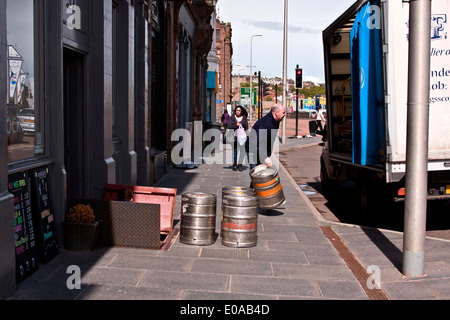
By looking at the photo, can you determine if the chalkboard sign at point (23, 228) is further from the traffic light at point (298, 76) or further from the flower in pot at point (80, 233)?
the traffic light at point (298, 76)

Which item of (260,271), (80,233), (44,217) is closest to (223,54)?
(80,233)

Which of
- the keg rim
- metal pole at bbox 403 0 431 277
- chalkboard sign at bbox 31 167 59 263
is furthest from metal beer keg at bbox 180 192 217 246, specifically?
metal pole at bbox 403 0 431 277

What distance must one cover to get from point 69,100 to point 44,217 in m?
2.05

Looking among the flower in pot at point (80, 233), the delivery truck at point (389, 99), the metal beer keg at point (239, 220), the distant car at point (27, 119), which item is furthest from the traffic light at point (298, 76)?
the distant car at point (27, 119)

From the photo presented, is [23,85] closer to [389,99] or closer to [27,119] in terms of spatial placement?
[27,119]

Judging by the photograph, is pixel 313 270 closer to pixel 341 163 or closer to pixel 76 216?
pixel 76 216

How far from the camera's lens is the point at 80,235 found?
624 cm

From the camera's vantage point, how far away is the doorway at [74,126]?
729cm

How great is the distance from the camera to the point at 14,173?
208 inches

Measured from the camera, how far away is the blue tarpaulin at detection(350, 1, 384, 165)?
25.0ft

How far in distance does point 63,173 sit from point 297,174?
1113 centimetres

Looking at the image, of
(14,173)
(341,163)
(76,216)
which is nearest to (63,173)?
(76,216)

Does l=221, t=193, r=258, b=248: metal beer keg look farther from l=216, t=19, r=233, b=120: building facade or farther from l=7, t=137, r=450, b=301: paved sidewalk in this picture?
l=216, t=19, r=233, b=120: building facade

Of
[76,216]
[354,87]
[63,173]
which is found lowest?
[76,216]
